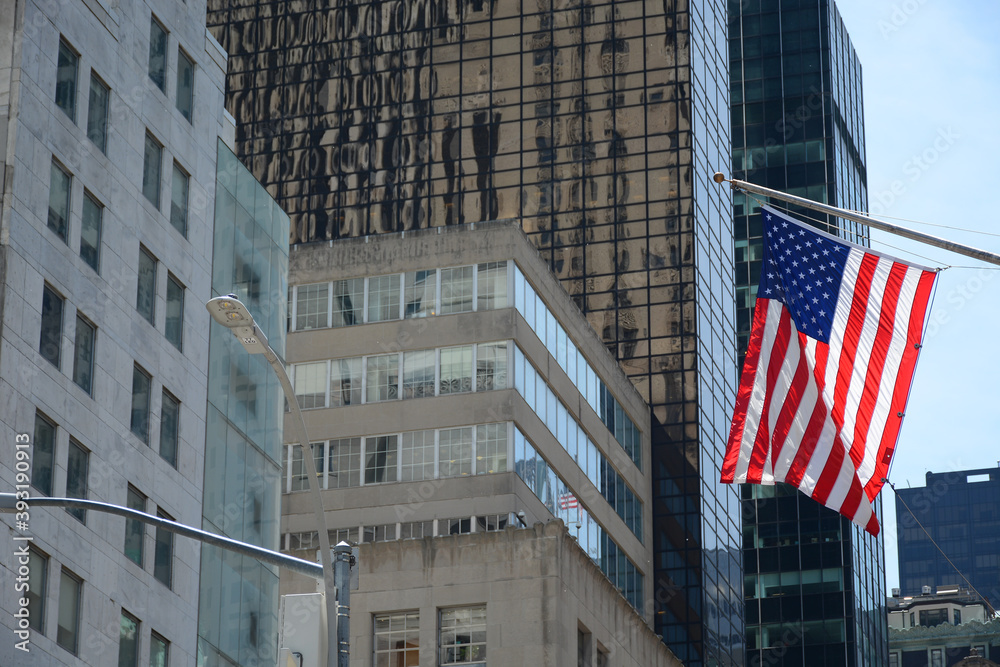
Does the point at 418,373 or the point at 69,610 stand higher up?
the point at 418,373

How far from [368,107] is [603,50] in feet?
52.1

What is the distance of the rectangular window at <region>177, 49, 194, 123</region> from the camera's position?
45.2 meters

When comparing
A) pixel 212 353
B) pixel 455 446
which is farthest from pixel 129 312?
pixel 455 446

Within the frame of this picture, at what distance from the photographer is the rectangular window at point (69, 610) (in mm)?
36156

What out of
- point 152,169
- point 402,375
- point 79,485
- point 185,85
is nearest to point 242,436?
point 152,169

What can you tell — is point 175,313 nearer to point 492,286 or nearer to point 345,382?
point 345,382

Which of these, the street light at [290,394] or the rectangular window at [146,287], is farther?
the rectangular window at [146,287]

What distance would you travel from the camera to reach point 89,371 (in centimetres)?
3878

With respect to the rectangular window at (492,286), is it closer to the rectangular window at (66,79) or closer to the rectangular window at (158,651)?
the rectangular window at (158,651)

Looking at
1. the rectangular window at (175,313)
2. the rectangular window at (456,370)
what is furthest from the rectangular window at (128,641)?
the rectangular window at (456,370)

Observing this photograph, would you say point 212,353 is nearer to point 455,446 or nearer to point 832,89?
point 455,446

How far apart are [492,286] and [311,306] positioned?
7.80m

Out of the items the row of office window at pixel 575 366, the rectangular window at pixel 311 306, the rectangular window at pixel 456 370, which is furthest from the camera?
the rectangular window at pixel 311 306

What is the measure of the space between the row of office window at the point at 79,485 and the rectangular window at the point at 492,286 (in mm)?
29806
